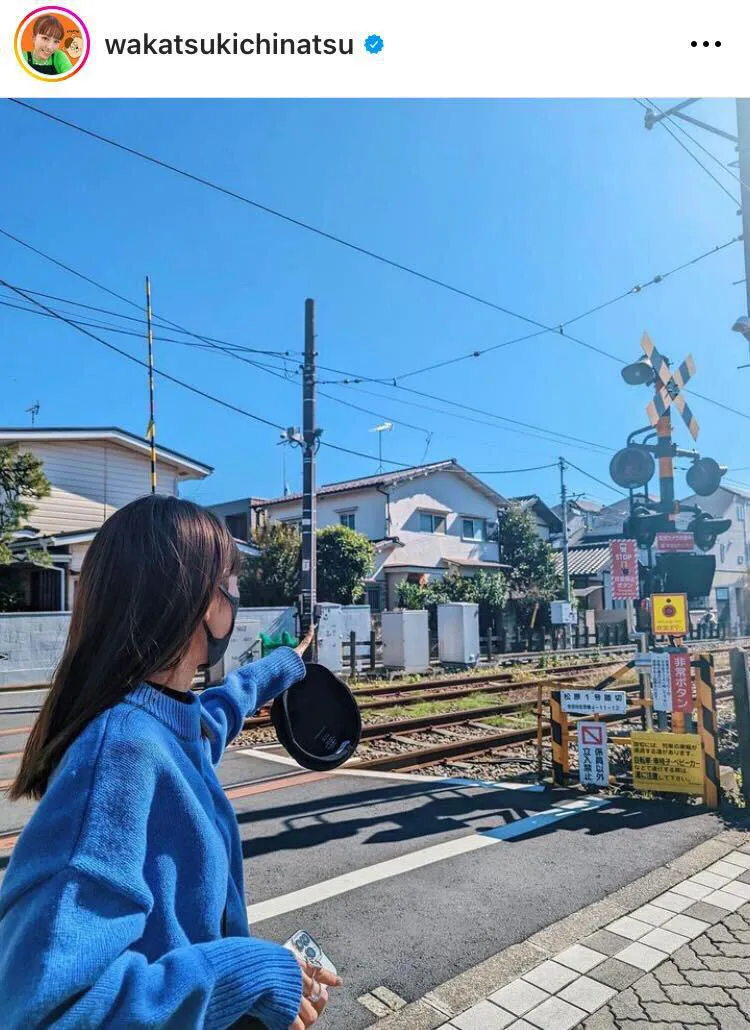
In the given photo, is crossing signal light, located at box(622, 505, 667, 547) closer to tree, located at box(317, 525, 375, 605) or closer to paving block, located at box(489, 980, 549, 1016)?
paving block, located at box(489, 980, 549, 1016)

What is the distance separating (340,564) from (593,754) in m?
16.8

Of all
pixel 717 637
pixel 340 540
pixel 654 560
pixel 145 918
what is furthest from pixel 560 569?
pixel 145 918

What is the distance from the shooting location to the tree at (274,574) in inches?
866

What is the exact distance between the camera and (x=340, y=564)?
74.4 feet

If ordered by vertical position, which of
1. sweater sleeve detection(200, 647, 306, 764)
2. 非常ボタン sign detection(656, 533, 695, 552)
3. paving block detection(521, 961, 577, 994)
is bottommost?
paving block detection(521, 961, 577, 994)

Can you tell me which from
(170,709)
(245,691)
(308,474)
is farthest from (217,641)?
(308,474)

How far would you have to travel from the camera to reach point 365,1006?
9.55 ft

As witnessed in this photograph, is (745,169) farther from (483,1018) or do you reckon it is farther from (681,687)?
(483,1018)

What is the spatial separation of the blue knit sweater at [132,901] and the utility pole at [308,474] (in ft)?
36.2

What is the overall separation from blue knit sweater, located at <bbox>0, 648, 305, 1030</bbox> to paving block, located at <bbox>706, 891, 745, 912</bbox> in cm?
357

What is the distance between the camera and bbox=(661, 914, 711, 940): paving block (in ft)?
11.3

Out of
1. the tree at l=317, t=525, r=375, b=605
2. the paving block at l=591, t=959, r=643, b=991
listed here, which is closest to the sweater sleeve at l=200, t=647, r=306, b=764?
the paving block at l=591, t=959, r=643, b=991
